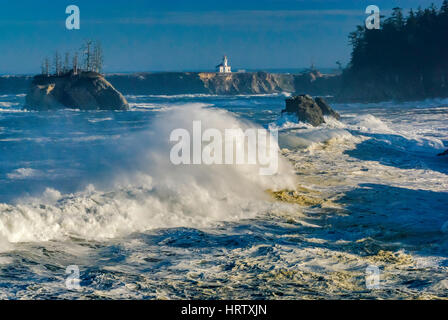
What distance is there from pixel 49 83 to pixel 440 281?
57.3 meters

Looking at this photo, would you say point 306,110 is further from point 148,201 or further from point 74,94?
point 74,94

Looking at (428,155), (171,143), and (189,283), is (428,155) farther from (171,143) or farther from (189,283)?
(189,283)

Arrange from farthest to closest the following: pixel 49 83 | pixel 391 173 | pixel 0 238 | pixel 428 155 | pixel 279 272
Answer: pixel 49 83 < pixel 428 155 < pixel 391 173 < pixel 0 238 < pixel 279 272

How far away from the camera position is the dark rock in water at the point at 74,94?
5459 centimetres

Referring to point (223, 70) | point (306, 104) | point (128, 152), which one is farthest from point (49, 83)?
point (223, 70)

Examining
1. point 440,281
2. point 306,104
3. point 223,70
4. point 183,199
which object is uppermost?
point 223,70

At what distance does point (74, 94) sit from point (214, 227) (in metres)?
51.0

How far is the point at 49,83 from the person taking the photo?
5847cm
